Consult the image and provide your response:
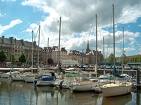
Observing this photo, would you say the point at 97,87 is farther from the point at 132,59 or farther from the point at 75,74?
the point at 132,59

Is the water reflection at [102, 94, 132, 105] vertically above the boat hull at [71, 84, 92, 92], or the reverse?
the boat hull at [71, 84, 92, 92]

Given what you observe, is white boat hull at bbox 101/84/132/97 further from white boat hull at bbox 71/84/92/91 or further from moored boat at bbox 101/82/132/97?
white boat hull at bbox 71/84/92/91

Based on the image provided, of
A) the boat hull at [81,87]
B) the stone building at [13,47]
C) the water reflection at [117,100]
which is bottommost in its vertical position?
the water reflection at [117,100]

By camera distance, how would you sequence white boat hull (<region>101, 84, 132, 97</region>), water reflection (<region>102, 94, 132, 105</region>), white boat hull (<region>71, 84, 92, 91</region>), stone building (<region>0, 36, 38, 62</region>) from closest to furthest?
water reflection (<region>102, 94, 132, 105</region>) → white boat hull (<region>101, 84, 132, 97</region>) → white boat hull (<region>71, 84, 92, 91</region>) → stone building (<region>0, 36, 38, 62</region>)

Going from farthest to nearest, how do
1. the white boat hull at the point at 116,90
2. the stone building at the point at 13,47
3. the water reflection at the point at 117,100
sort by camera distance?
1. the stone building at the point at 13,47
2. the white boat hull at the point at 116,90
3. the water reflection at the point at 117,100

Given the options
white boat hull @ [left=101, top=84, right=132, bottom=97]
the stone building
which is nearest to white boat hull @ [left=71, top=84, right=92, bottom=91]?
white boat hull @ [left=101, top=84, right=132, bottom=97]

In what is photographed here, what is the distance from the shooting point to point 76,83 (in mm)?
47000

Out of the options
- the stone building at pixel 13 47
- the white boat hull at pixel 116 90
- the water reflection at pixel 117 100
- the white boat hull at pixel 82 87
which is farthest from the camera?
the stone building at pixel 13 47

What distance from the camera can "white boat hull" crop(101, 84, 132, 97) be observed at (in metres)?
39.0

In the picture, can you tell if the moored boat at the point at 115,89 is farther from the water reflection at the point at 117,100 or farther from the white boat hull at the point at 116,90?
the water reflection at the point at 117,100

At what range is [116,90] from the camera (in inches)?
1610

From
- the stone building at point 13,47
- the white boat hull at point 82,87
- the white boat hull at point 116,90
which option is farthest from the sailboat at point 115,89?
the stone building at point 13,47

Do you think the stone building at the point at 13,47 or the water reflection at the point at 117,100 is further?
the stone building at the point at 13,47

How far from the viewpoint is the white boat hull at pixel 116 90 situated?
38994 millimetres
